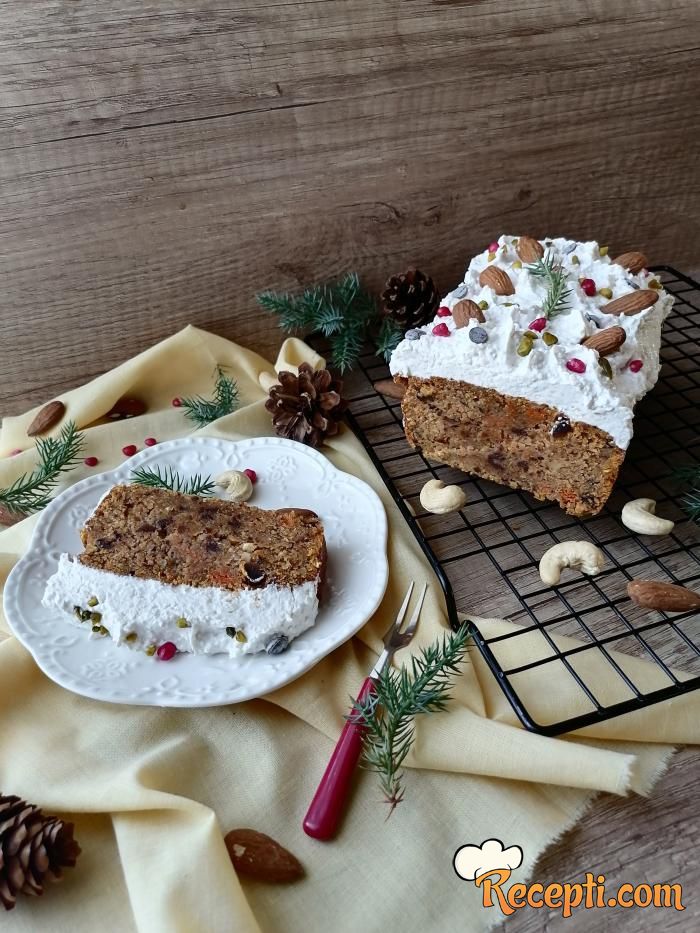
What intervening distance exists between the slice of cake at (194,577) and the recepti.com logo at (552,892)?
419mm

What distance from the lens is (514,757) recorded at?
1.07 metres

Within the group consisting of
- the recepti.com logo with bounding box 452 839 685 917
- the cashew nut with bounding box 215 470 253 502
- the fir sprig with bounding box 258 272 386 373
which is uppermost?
the fir sprig with bounding box 258 272 386 373

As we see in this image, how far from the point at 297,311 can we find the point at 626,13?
1.05 metres

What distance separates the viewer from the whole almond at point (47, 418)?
1724 mm

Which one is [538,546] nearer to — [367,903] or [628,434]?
[628,434]

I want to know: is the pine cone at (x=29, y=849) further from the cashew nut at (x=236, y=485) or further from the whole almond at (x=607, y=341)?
the whole almond at (x=607, y=341)

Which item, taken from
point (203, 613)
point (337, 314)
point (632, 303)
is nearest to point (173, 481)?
point (203, 613)

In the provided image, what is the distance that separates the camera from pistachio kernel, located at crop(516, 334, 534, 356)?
1.36 meters

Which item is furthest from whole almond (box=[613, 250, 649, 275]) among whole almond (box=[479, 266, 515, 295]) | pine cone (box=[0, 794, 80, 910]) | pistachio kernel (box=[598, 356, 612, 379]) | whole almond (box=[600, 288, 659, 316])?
pine cone (box=[0, 794, 80, 910])

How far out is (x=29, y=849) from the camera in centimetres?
97

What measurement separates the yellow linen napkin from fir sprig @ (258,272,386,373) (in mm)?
749

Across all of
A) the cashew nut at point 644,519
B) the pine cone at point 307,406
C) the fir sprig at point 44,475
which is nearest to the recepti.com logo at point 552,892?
the cashew nut at point 644,519

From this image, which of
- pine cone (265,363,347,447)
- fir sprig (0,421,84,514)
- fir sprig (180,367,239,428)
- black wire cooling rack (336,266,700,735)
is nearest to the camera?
black wire cooling rack (336,266,700,735)

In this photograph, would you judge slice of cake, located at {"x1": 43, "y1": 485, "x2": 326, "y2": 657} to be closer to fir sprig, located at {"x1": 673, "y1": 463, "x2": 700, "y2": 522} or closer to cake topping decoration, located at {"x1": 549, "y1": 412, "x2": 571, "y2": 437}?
cake topping decoration, located at {"x1": 549, "y1": 412, "x2": 571, "y2": 437}
